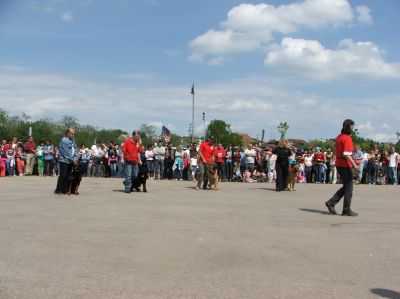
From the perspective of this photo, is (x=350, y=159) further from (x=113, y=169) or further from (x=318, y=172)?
(x=113, y=169)

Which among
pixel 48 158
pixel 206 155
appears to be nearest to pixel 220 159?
pixel 206 155

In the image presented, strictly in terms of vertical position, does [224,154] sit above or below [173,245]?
above

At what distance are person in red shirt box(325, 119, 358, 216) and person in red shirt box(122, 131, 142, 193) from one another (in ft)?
21.3

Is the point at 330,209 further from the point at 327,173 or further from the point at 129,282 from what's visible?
the point at 327,173

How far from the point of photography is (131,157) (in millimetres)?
15109

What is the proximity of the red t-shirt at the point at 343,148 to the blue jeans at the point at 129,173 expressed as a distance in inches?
263

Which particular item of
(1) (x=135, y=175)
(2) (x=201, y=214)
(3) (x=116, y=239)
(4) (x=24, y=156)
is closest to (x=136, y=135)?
(1) (x=135, y=175)

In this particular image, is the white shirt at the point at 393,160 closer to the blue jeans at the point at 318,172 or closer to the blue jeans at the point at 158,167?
the blue jeans at the point at 318,172

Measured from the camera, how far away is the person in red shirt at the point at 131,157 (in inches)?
596

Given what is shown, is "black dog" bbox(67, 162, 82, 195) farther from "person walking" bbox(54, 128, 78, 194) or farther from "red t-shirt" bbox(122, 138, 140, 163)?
"red t-shirt" bbox(122, 138, 140, 163)

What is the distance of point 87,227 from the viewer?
8.67 m

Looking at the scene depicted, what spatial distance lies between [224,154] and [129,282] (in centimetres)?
1748

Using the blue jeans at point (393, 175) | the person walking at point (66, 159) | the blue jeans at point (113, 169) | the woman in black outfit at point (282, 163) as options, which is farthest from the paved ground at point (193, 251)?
the blue jeans at point (113, 169)

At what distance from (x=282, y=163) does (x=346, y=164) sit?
5.98 m
